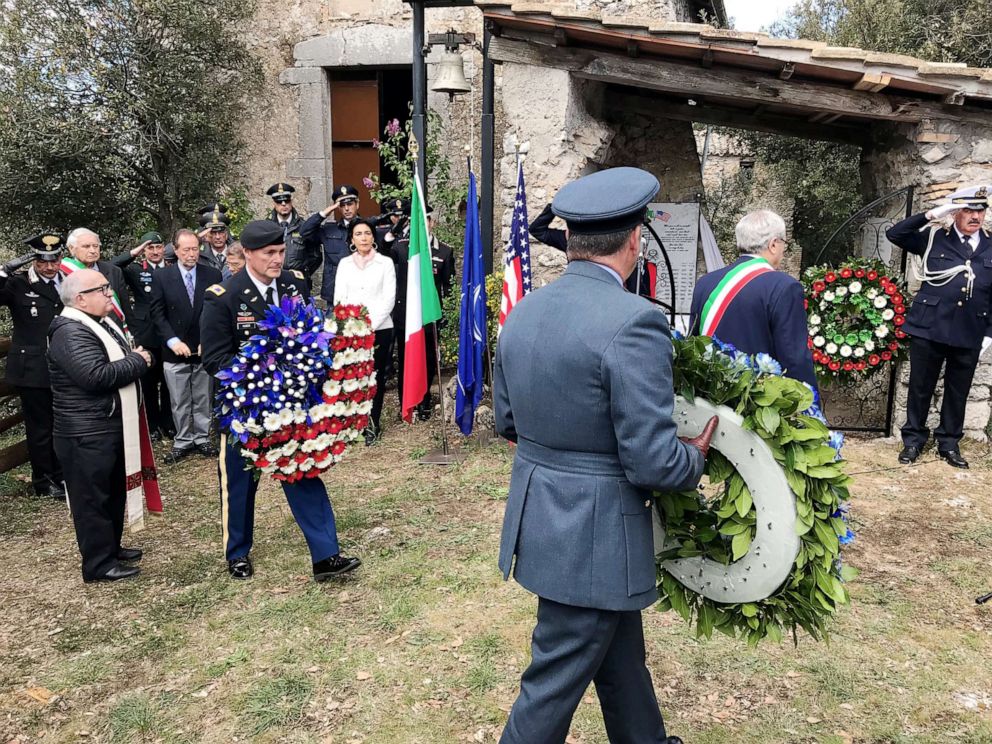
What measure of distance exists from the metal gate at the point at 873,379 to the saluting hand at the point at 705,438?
189 inches

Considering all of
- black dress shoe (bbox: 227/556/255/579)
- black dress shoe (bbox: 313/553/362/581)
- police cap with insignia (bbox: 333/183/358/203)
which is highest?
police cap with insignia (bbox: 333/183/358/203)

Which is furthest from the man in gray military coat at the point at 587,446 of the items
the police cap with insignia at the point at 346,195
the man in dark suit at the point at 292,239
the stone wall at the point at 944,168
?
the man in dark suit at the point at 292,239

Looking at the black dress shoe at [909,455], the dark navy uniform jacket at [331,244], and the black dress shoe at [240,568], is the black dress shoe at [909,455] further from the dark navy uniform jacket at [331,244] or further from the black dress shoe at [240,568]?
the dark navy uniform jacket at [331,244]

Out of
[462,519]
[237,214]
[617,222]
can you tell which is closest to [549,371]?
[617,222]

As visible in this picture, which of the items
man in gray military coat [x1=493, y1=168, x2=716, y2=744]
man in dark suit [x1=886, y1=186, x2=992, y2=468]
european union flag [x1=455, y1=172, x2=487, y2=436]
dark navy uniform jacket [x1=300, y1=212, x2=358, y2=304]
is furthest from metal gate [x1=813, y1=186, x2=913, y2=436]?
man in gray military coat [x1=493, y1=168, x2=716, y2=744]

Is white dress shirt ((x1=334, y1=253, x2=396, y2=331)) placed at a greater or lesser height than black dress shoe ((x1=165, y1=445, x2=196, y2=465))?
greater

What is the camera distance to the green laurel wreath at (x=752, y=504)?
2.36 meters

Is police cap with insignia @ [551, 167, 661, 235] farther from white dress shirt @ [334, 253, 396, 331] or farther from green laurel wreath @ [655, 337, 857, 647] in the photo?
white dress shirt @ [334, 253, 396, 331]

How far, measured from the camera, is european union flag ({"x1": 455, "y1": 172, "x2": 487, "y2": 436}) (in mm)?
6621

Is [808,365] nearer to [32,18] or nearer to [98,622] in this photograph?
[98,622]

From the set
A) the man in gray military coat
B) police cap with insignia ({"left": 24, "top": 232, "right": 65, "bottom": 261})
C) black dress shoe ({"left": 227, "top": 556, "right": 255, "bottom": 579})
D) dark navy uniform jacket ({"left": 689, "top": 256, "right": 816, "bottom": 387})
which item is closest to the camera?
the man in gray military coat

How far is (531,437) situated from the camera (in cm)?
239

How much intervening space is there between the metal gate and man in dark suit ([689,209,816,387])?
3.02 meters

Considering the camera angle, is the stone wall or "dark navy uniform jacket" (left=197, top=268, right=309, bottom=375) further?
the stone wall
